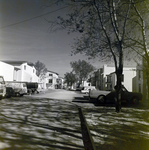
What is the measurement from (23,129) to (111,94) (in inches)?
396

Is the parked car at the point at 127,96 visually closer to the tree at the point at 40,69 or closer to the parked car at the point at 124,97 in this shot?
the parked car at the point at 124,97

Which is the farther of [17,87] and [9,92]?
[17,87]

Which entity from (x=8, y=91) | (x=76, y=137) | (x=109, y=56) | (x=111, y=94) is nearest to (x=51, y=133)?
(x=76, y=137)

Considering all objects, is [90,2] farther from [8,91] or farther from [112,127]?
[8,91]

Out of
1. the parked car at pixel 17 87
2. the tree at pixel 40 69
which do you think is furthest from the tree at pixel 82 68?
the parked car at pixel 17 87

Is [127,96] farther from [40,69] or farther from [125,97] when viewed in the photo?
[40,69]

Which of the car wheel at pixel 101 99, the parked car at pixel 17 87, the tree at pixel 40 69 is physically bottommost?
the car wheel at pixel 101 99

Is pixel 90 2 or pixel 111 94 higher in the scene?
pixel 90 2

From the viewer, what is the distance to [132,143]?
14.5 feet

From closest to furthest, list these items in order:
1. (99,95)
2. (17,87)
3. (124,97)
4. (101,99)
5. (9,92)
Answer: (124,97) < (101,99) < (99,95) < (9,92) < (17,87)

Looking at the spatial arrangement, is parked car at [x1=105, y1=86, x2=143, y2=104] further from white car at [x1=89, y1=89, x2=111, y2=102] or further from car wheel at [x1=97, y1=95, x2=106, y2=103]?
white car at [x1=89, y1=89, x2=111, y2=102]

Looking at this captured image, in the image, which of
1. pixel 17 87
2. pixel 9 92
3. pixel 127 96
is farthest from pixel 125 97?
pixel 17 87

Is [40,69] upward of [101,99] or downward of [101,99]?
upward

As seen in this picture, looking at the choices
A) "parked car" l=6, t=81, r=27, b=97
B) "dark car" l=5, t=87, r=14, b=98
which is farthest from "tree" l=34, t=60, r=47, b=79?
"dark car" l=5, t=87, r=14, b=98
